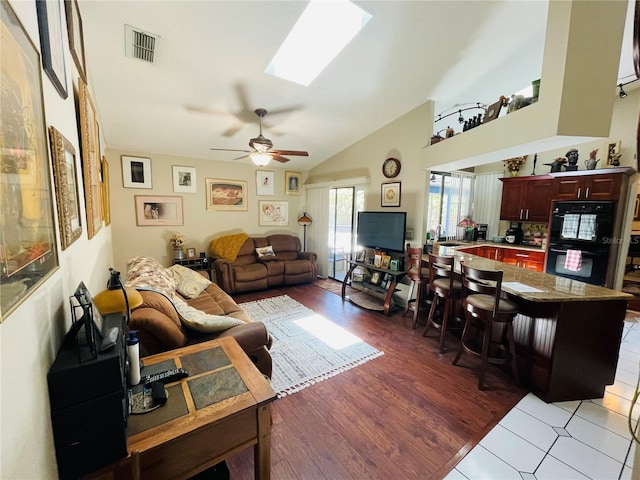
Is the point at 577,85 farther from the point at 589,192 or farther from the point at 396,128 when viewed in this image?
the point at 589,192

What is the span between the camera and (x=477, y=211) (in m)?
5.83

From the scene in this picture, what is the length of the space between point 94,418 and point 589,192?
5.93m

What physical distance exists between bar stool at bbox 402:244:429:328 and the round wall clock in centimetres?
120

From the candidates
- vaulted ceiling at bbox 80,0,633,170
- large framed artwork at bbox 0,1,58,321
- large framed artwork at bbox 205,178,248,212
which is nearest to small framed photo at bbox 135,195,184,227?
large framed artwork at bbox 205,178,248,212

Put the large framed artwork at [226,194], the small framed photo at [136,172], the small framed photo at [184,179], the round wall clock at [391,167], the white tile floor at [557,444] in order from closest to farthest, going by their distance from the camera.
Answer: the white tile floor at [557,444] → the round wall clock at [391,167] → the small framed photo at [136,172] → the small framed photo at [184,179] → the large framed artwork at [226,194]

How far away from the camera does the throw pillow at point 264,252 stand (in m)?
5.30

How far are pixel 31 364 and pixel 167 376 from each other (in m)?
0.63

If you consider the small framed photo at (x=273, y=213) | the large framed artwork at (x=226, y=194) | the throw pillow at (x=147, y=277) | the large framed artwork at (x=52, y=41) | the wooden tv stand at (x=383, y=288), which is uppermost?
the large framed artwork at (x=52, y=41)

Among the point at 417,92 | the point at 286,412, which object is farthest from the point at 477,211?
the point at 286,412

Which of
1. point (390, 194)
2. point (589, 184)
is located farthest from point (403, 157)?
point (589, 184)

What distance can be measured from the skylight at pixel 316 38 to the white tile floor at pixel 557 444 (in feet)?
11.1

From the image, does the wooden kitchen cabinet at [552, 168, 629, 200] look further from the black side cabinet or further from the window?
the black side cabinet

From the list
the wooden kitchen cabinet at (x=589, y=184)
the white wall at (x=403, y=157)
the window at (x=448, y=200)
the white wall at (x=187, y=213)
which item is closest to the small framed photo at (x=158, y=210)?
the white wall at (x=187, y=213)

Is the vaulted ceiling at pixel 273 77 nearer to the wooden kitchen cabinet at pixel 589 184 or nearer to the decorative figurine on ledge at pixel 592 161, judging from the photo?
the decorative figurine on ledge at pixel 592 161
